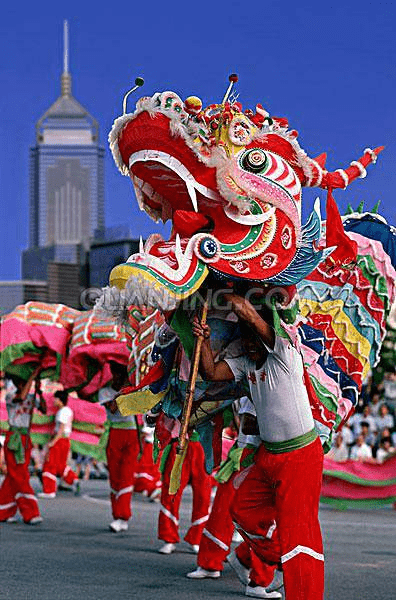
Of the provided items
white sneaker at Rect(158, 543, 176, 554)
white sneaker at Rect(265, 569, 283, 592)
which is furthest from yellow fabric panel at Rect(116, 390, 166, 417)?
white sneaker at Rect(158, 543, 176, 554)

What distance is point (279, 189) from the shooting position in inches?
206

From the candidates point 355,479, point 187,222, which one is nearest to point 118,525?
point 355,479

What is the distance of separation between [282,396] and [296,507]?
1.69 feet

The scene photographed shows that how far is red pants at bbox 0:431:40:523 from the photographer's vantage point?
9.97 metres

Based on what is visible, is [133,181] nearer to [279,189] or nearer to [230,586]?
[279,189]

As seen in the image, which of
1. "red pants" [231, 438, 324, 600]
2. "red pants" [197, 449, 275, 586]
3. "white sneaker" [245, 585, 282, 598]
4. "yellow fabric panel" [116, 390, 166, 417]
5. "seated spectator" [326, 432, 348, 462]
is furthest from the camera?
"seated spectator" [326, 432, 348, 462]

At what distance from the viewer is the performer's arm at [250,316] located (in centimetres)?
510

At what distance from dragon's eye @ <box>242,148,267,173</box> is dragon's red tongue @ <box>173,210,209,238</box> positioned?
335 millimetres

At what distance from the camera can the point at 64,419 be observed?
13.9 m

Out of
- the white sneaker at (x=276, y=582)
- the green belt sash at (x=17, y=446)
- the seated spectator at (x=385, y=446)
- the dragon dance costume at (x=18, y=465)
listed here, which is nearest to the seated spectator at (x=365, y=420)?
the seated spectator at (x=385, y=446)

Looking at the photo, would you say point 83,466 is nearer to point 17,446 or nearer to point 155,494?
point 155,494

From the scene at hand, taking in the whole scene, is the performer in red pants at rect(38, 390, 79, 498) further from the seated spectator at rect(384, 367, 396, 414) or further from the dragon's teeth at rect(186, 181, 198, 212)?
the dragon's teeth at rect(186, 181, 198, 212)

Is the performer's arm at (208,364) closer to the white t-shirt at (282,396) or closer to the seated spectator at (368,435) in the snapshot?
the white t-shirt at (282,396)

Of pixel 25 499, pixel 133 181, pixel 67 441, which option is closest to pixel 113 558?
pixel 25 499
